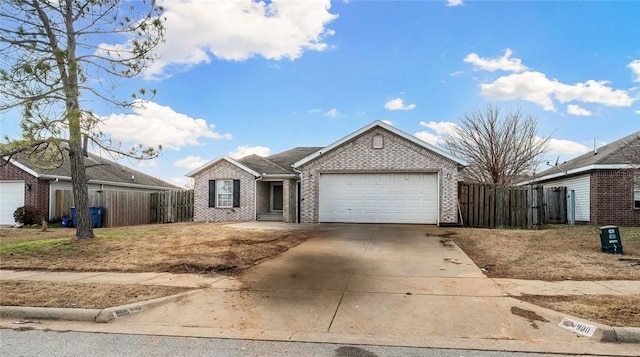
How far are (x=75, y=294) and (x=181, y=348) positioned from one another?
10.7 feet

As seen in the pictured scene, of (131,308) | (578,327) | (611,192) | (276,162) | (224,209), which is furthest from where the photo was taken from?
(276,162)

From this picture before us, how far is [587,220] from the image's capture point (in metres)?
20.1

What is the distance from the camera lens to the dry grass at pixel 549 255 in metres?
8.61

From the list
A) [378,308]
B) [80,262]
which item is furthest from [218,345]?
[80,262]

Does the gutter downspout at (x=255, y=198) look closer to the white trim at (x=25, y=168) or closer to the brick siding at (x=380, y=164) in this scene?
the brick siding at (x=380, y=164)

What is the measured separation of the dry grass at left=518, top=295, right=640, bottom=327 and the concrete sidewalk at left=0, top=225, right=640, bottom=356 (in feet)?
0.95

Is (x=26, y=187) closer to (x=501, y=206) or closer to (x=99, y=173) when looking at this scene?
(x=99, y=173)

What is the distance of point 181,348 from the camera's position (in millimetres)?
5000

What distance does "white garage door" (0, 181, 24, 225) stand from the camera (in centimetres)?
2216

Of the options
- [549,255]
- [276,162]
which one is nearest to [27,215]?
[276,162]

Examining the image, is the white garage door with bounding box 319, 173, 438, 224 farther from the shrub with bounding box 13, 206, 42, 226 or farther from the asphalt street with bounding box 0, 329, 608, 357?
the shrub with bounding box 13, 206, 42, 226

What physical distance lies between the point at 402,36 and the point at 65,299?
1318cm

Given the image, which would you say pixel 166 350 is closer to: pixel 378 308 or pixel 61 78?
pixel 378 308

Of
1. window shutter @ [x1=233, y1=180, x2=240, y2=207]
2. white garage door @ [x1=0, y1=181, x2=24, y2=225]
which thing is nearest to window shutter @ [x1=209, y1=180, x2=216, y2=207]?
window shutter @ [x1=233, y1=180, x2=240, y2=207]
